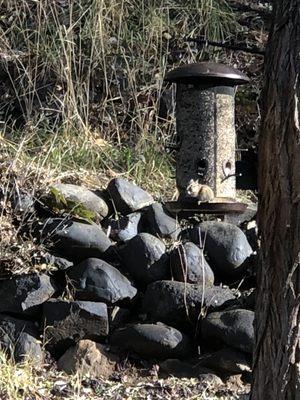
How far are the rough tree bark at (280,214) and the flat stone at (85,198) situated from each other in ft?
8.55

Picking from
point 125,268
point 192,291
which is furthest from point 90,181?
point 192,291

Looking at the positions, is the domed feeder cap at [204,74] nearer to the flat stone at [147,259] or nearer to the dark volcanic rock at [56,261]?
the flat stone at [147,259]

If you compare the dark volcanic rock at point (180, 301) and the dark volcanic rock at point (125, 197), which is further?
the dark volcanic rock at point (125, 197)

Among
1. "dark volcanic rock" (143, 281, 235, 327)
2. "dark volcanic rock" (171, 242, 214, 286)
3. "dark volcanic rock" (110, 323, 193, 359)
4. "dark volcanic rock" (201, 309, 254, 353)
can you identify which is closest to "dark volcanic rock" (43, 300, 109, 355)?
"dark volcanic rock" (110, 323, 193, 359)

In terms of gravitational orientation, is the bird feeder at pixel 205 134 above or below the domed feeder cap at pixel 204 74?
below

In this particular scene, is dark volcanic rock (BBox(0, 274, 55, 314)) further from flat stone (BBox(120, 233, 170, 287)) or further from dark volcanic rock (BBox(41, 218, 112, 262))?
flat stone (BBox(120, 233, 170, 287))

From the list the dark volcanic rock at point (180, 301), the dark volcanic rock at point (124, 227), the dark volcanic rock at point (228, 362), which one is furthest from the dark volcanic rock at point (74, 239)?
the dark volcanic rock at point (228, 362)

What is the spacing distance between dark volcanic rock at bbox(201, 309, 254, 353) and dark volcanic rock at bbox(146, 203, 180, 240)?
2.16ft

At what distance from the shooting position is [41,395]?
4461 mm

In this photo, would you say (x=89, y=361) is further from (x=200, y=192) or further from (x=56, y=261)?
(x=200, y=192)

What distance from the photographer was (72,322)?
485cm

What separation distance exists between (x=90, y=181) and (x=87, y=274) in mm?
953

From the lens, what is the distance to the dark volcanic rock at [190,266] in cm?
498

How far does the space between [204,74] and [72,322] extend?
157cm
